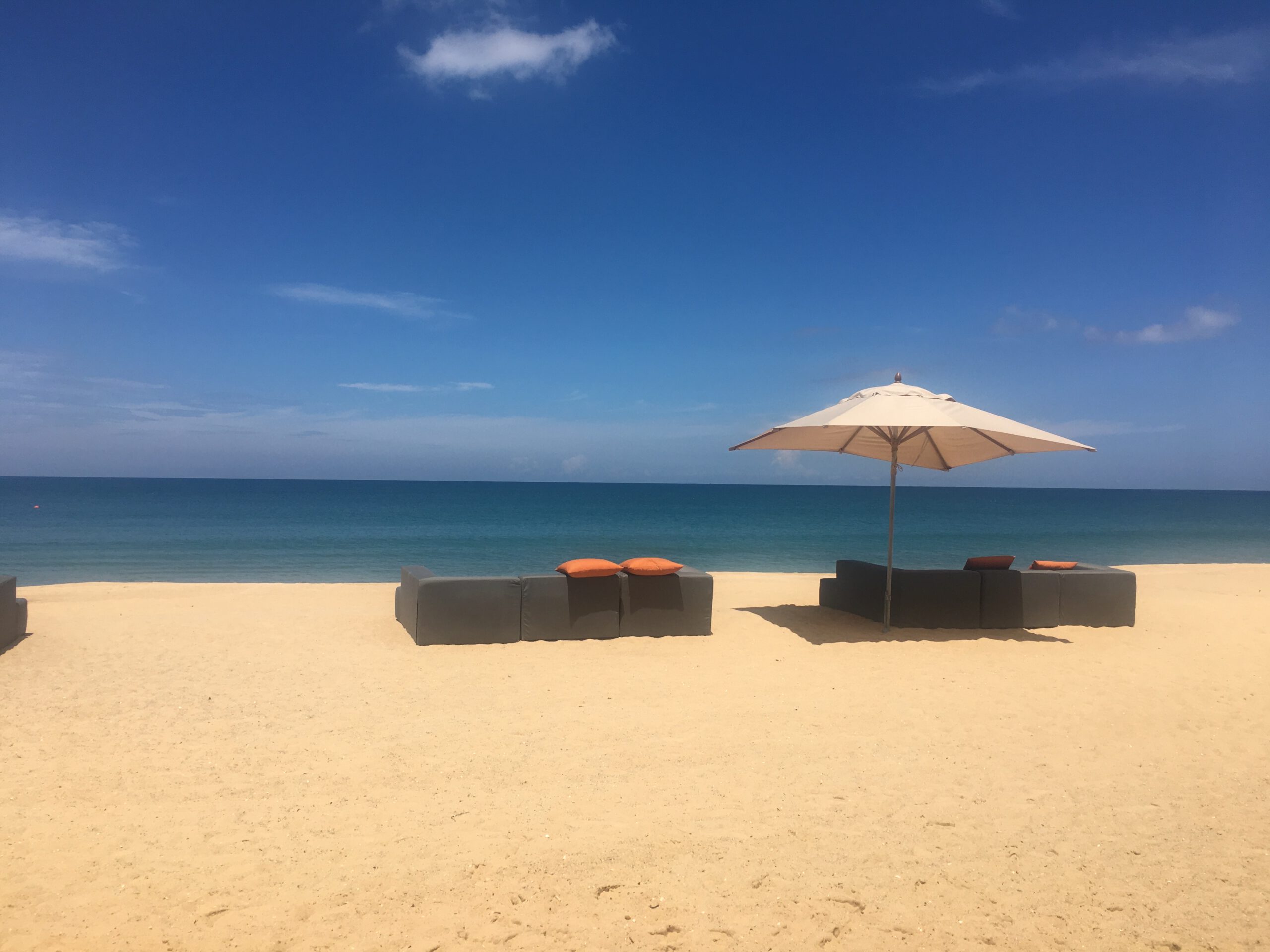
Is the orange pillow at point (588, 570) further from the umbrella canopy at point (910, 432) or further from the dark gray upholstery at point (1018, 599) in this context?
the dark gray upholstery at point (1018, 599)

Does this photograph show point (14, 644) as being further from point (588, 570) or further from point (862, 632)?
point (862, 632)

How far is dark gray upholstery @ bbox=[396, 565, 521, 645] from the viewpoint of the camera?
261 inches

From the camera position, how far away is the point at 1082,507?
71.3 meters

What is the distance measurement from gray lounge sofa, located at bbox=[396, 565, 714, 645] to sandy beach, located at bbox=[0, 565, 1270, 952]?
0.22 m

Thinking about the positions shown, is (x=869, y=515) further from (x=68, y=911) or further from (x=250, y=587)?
(x=68, y=911)

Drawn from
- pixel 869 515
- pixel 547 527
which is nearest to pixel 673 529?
pixel 547 527

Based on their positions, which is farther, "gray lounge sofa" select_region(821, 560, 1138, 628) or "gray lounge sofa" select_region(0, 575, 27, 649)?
"gray lounge sofa" select_region(821, 560, 1138, 628)

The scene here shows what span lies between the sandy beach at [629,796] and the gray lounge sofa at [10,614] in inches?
7.8

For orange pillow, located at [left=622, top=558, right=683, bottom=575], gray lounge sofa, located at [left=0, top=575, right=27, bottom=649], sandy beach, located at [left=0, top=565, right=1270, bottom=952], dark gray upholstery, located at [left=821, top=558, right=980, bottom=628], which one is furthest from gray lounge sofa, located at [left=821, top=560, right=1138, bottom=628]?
gray lounge sofa, located at [left=0, top=575, right=27, bottom=649]

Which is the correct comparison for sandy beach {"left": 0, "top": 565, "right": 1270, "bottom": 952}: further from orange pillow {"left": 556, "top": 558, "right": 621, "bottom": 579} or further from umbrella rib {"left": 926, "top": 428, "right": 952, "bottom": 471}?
umbrella rib {"left": 926, "top": 428, "right": 952, "bottom": 471}

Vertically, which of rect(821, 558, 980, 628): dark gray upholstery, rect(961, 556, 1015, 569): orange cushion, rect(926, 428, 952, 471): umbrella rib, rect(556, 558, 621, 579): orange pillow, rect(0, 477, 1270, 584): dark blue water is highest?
rect(926, 428, 952, 471): umbrella rib

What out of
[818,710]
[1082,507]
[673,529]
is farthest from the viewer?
[1082,507]

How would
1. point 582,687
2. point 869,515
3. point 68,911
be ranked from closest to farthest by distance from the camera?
point 68,911 → point 582,687 → point 869,515

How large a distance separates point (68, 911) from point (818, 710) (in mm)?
3924
